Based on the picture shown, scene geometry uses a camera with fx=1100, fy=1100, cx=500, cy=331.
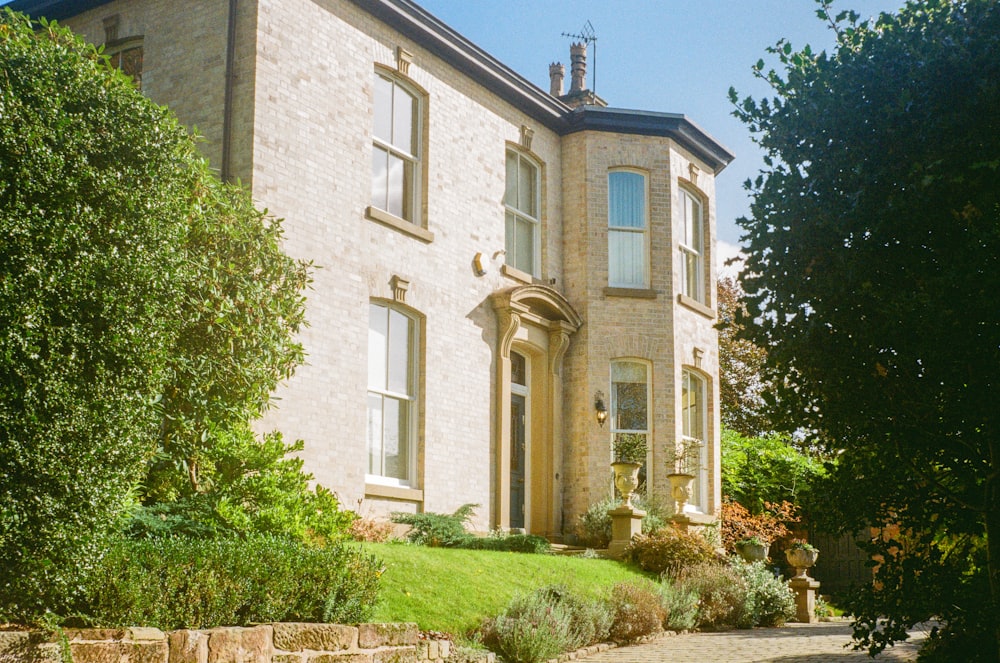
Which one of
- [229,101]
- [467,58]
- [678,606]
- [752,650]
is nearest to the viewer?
[752,650]

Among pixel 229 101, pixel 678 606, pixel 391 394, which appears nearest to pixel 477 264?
pixel 391 394

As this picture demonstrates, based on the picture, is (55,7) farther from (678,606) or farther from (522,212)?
(678,606)

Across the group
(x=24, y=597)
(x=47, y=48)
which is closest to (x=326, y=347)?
(x=47, y=48)

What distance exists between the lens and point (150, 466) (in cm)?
998

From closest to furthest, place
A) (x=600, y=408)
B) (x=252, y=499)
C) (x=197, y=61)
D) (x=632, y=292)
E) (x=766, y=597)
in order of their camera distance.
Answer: (x=252, y=499) < (x=197, y=61) < (x=766, y=597) < (x=600, y=408) < (x=632, y=292)

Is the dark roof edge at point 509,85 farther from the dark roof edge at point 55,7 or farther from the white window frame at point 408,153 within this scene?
the white window frame at point 408,153

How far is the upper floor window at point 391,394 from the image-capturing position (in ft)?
47.8

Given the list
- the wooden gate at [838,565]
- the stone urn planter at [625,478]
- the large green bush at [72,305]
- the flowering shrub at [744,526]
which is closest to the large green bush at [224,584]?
the large green bush at [72,305]

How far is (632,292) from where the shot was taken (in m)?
18.7

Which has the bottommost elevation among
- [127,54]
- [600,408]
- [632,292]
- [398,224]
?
[600,408]

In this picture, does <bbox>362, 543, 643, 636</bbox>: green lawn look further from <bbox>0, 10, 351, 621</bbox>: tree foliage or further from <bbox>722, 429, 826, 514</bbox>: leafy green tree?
<bbox>722, 429, 826, 514</bbox>: leafy green tree

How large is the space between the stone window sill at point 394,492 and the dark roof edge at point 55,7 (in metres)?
7.67

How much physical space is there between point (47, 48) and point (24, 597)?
12.6 feet

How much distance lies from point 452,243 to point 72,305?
938 centimetres
